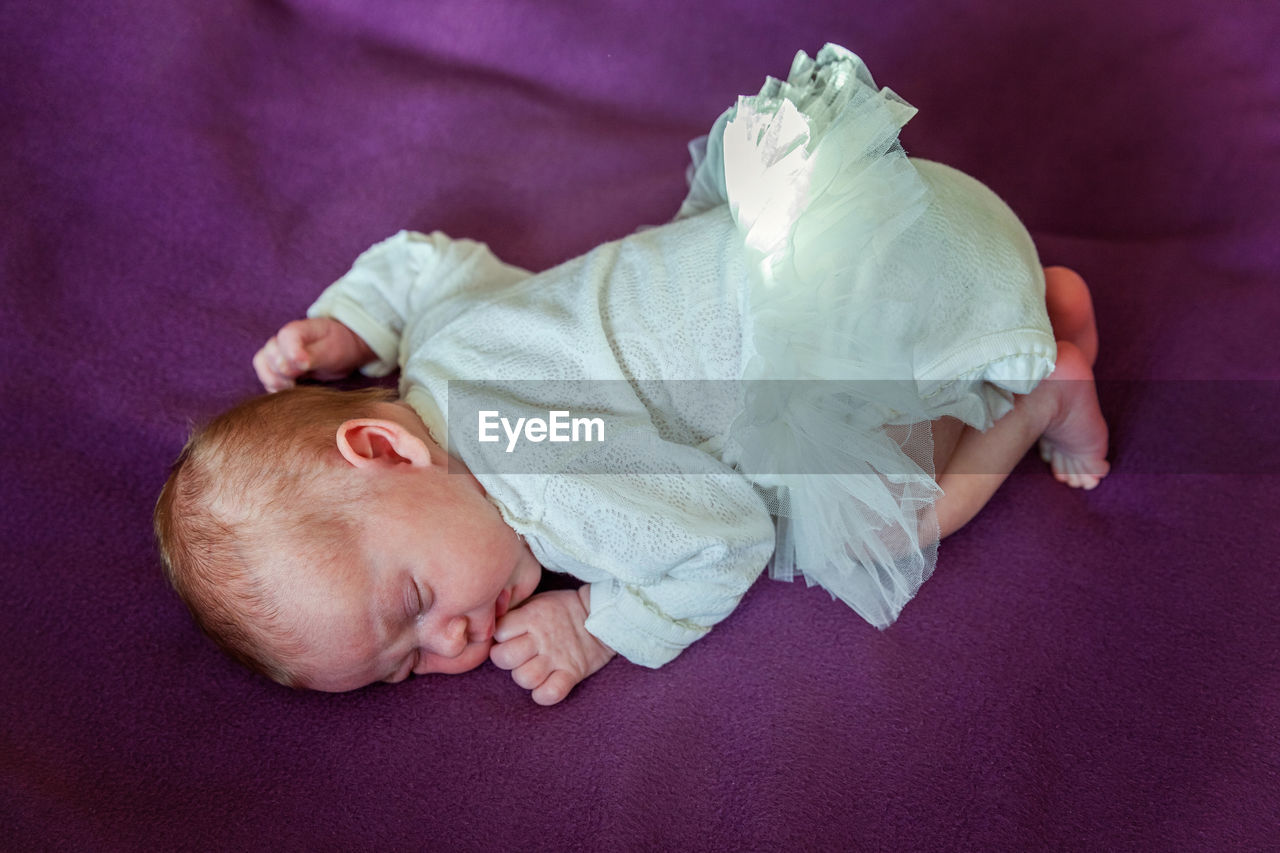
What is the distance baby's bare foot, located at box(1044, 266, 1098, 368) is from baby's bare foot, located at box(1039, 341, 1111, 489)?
30 mm

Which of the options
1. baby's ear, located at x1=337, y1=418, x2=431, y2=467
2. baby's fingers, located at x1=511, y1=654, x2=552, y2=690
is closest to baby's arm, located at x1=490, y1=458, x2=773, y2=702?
baby's fingers, located at x1=511, y1=654, x2=552, y2=690

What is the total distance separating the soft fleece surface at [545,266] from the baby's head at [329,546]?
0.08 metres

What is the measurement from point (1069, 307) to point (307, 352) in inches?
37.4

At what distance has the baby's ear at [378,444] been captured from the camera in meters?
0.95

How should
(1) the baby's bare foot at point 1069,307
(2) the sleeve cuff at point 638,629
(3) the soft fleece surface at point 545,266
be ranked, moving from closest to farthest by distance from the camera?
(3) the soft fleece surface at point 545,266, (2) the sleeve cuff at point 638,629, (1) the baby's bare foot at point 1069,307

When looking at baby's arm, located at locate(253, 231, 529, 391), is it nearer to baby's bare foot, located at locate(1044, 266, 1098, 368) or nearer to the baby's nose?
the baby's nose

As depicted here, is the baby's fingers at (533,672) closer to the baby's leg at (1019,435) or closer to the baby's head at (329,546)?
the baby's head at (329,546)

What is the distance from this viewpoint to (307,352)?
118 cm

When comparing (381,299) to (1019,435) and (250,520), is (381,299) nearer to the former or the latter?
(250,520)

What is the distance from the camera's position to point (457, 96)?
1.48m

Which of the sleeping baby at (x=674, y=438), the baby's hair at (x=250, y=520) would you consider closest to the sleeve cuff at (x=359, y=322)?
the sleeping baby at (x=674, y=438)

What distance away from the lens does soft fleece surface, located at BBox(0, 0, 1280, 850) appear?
2.88 ft

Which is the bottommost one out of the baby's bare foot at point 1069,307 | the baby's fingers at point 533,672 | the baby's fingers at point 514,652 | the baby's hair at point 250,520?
the baby's fingers at point 533,672

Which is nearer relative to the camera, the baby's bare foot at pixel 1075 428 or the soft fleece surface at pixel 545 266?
the soft fleece surface at pixel 545 266
